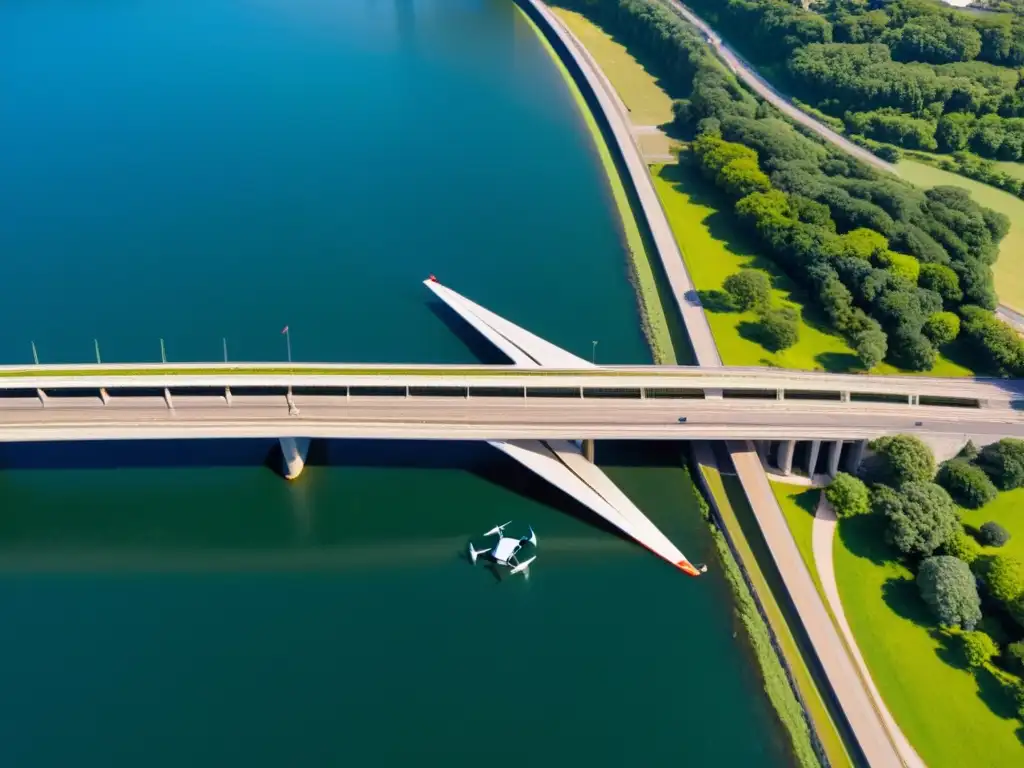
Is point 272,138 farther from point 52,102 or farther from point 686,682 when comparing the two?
point 686,682

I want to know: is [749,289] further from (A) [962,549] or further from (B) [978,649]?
(B) [978,649]

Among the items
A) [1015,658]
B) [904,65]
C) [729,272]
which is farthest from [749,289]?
[904,65]

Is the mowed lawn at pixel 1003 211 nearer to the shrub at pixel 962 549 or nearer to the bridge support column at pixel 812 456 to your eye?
the bridge support column at pixel 812 456

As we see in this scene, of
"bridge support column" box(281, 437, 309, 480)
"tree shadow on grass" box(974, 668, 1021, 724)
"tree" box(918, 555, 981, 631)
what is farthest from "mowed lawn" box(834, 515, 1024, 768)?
"bridge support column" box(281, 437, 309, 480)

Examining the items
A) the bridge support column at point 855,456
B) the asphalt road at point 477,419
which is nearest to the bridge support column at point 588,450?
the asphalt road at point 477,419

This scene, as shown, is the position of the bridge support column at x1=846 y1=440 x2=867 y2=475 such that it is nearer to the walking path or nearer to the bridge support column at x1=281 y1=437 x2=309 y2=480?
the walking path
